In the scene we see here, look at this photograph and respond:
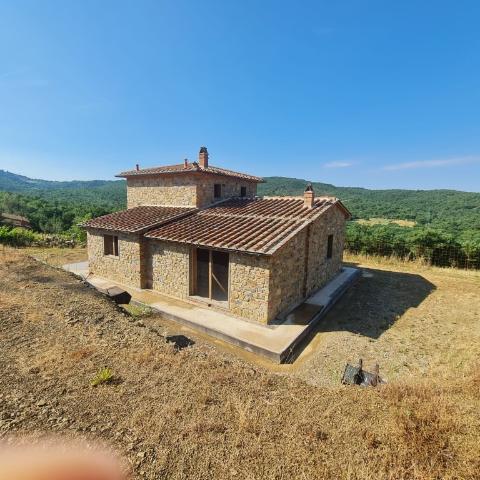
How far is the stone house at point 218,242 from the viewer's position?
31.7ft

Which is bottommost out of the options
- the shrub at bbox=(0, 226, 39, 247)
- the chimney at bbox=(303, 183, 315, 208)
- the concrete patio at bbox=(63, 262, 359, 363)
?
the concrete patio at bbox=(63, 262, 359, 363)

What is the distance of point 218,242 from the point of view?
33.2 ft

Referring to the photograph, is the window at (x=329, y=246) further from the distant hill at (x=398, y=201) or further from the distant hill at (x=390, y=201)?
the distant hill at (x=398, y=201)

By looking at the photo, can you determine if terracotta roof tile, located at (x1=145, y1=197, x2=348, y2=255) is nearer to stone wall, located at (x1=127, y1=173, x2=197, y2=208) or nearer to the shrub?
stone wall, located at (x1=127, y1=173, x2=197, y2=208)

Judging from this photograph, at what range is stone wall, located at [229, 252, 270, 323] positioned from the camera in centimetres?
924

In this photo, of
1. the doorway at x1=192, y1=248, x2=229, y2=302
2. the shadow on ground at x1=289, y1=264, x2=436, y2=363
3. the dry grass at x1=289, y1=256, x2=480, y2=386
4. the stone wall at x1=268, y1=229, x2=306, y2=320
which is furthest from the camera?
the doorway at x1=192, y1=248, x2=229, y2=302

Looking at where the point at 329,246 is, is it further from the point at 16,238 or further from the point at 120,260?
the point at 16,238

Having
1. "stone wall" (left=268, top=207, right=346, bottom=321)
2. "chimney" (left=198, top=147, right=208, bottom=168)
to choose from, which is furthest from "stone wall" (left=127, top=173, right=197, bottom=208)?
"stone wall" (left=268, top=207, right=346, bottom=321)

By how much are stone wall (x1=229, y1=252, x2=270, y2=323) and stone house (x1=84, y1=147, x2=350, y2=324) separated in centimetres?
3

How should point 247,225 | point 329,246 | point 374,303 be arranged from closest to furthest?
point 247,225
point 374,303
point 329,246

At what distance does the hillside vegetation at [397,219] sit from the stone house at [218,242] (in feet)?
24.5

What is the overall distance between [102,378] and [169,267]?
7.03 meters

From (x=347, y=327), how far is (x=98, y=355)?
7928 mm

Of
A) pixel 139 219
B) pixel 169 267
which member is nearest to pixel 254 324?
pixel 169 267
